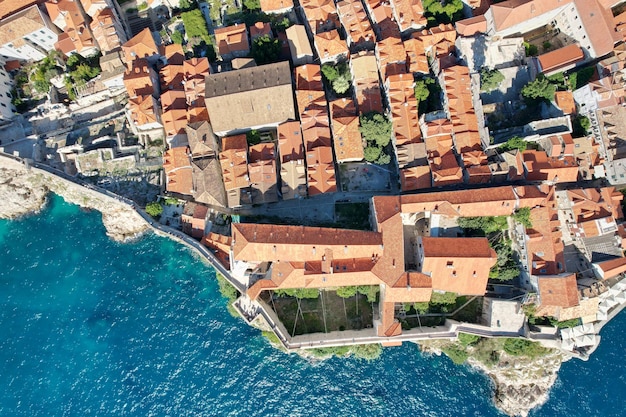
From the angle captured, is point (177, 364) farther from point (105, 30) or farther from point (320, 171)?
point (105, 30)

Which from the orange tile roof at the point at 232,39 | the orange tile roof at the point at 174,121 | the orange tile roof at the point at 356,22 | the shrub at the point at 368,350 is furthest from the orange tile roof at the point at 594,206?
the orange tile roof at the point at 174,121

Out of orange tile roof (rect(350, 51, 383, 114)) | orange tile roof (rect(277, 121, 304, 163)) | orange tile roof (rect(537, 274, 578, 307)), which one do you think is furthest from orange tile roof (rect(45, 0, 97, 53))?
orange tile roof (rect(537, 274, 578, 307))

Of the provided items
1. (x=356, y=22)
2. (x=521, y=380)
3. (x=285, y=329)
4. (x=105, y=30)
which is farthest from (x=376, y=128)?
(x=105, y=30)

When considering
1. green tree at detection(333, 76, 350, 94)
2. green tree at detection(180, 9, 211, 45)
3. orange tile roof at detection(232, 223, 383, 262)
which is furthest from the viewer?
green tree at detection(180, 9, 211, 45)

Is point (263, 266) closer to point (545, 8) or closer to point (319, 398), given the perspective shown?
point (319, 398)

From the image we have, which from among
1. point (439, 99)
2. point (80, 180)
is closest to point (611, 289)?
point (439, 99)

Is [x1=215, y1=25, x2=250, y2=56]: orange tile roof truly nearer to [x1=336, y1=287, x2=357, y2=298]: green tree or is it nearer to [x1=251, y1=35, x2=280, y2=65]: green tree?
[x1=251, y1=35, x2=280, y2=65]: green tree
